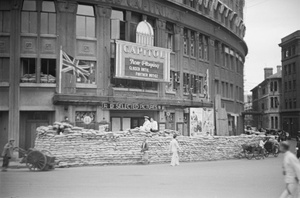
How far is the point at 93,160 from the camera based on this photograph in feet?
71.2

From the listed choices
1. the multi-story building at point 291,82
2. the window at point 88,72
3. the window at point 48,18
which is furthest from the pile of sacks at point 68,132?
the multi-story building at point 291,82

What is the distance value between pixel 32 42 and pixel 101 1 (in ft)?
19.9

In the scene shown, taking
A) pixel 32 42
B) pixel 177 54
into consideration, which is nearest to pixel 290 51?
pixel 177 54

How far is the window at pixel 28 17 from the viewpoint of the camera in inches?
1109

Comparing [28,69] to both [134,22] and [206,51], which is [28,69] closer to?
[134,22]

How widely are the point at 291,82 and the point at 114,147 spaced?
6672cm

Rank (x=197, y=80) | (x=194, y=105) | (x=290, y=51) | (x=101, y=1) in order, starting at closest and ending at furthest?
(x=101, y=1)
(x=194, y=105)
(x=197, y=80)
(x=290, y=51)

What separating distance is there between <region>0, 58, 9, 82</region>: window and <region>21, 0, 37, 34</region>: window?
98.7 inches

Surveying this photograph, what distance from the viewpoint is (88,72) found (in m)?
29.6

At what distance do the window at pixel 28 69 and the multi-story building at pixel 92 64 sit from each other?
0.22 ft

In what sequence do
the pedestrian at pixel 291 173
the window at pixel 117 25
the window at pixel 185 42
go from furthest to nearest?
the window at pixel 185 42 < the window at pixel 117 25 < the pedestrian at pixel 291 173

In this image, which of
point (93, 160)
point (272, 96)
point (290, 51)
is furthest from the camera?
point (272, 96)

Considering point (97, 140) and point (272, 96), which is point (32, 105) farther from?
point (272, 96)

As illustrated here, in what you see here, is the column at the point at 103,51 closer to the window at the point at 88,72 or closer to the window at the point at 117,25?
the window at the point at 88,72
